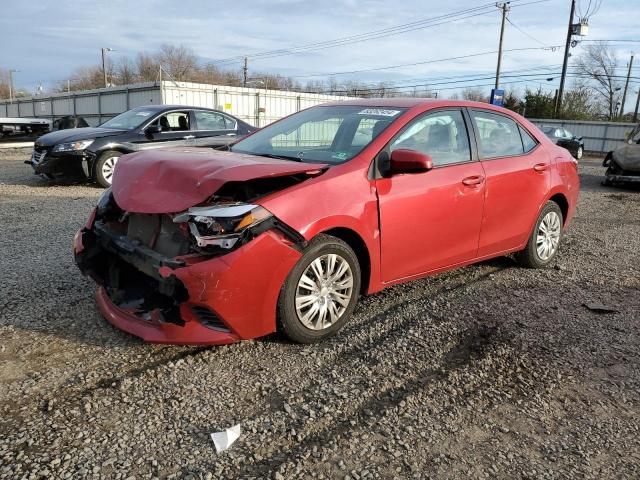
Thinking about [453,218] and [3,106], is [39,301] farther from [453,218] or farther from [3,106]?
[3,106]

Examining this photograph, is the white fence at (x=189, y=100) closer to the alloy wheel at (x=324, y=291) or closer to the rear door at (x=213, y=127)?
the rear door at (x=213, y=127)

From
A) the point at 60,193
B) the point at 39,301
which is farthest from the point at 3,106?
the point at 39,301

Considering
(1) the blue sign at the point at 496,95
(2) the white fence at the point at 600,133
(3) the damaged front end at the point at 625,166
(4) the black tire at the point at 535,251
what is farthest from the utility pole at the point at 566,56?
(4) the black tire at the point at 535,251

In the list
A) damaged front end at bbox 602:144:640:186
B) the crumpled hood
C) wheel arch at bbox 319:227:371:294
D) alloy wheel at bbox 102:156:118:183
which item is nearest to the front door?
wheel arch at bbox 319:227:371:294

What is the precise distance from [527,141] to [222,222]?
347 cm

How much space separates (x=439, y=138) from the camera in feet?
13.6

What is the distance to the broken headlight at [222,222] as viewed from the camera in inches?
116

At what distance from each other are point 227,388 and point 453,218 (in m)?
2.26

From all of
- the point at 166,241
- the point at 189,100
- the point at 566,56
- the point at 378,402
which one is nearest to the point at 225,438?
the point at 378,402

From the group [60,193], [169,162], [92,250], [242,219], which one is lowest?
[60,193]

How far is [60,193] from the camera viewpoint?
894cm

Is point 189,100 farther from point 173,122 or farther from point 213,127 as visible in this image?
point 173,122

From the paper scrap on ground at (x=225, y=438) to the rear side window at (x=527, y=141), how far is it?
3.89 m

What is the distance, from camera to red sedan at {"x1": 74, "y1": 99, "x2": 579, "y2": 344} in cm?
296
